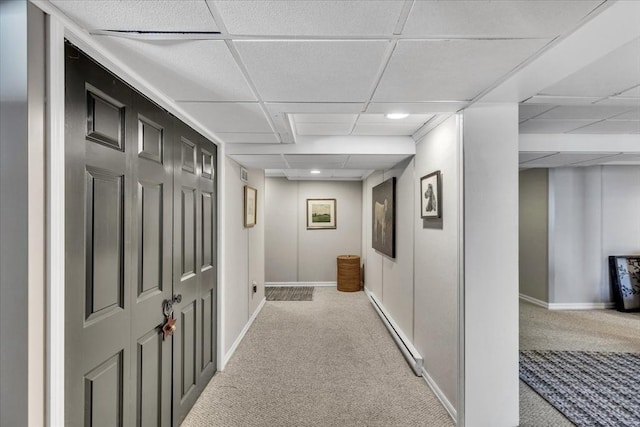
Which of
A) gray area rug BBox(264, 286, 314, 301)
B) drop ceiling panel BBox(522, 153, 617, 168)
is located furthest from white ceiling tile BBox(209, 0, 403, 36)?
gray area rug BBox(264, 286, 314, 301)

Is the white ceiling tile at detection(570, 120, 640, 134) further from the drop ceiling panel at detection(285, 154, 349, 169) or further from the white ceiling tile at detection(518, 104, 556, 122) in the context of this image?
the drop ceiling panel at detection(285, 154, 349, 169)

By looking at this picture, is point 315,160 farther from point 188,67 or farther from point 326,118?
point 188,67

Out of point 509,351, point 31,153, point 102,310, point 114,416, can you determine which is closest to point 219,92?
point 31,153

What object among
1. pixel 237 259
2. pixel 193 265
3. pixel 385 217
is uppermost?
→ pixel 385 217

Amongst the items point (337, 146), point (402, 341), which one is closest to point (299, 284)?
point (402, 341)

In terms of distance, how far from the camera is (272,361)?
322cm

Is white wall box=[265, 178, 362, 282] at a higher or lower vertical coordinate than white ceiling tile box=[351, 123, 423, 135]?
lower

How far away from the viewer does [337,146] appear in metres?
3.20

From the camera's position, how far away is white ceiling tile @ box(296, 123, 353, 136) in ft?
9.27

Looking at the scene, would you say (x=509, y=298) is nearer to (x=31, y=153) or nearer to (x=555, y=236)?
(x=31, y=153)

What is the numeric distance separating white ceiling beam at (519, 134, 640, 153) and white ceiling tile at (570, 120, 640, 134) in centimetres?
13

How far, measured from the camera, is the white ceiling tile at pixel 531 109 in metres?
2.41

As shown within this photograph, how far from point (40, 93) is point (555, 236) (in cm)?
625

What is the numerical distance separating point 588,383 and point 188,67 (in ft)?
13.1
